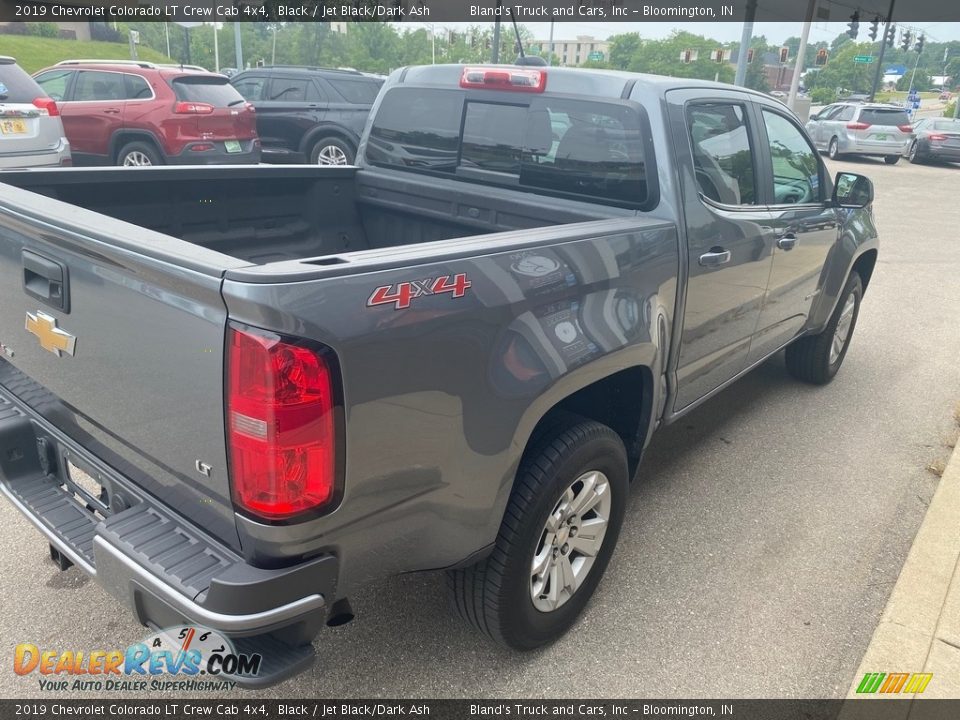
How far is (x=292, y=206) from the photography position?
3814 millimetres

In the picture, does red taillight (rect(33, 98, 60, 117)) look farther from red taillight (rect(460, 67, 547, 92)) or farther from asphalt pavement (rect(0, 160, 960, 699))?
red taillight (rect(460, 67, 547, 92))

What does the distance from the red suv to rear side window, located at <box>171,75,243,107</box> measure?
1 centimetres

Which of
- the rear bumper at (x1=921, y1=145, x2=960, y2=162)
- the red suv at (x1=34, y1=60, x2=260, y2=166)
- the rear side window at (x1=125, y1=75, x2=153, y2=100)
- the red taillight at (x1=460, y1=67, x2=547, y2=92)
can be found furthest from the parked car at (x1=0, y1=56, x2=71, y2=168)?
the rear bumper at (x1=921, y1=145, x2=960, y2=162)

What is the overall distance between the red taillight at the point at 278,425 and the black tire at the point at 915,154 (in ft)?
89.2

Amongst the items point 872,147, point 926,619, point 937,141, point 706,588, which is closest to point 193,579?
point 706,588

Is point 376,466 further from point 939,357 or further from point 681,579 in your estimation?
point 939,357

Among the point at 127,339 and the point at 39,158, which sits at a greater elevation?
the point at 127,339

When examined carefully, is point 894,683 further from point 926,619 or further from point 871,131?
point 871,131

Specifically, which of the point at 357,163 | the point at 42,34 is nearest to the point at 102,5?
the point at 42,34

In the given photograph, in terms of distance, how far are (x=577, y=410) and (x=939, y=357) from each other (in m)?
4.53

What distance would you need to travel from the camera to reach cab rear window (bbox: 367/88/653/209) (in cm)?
303

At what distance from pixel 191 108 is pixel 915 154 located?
22703 mm

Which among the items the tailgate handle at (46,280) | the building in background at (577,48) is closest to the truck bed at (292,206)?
the tailgate handle at (46,280)

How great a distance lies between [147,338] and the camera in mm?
1880
